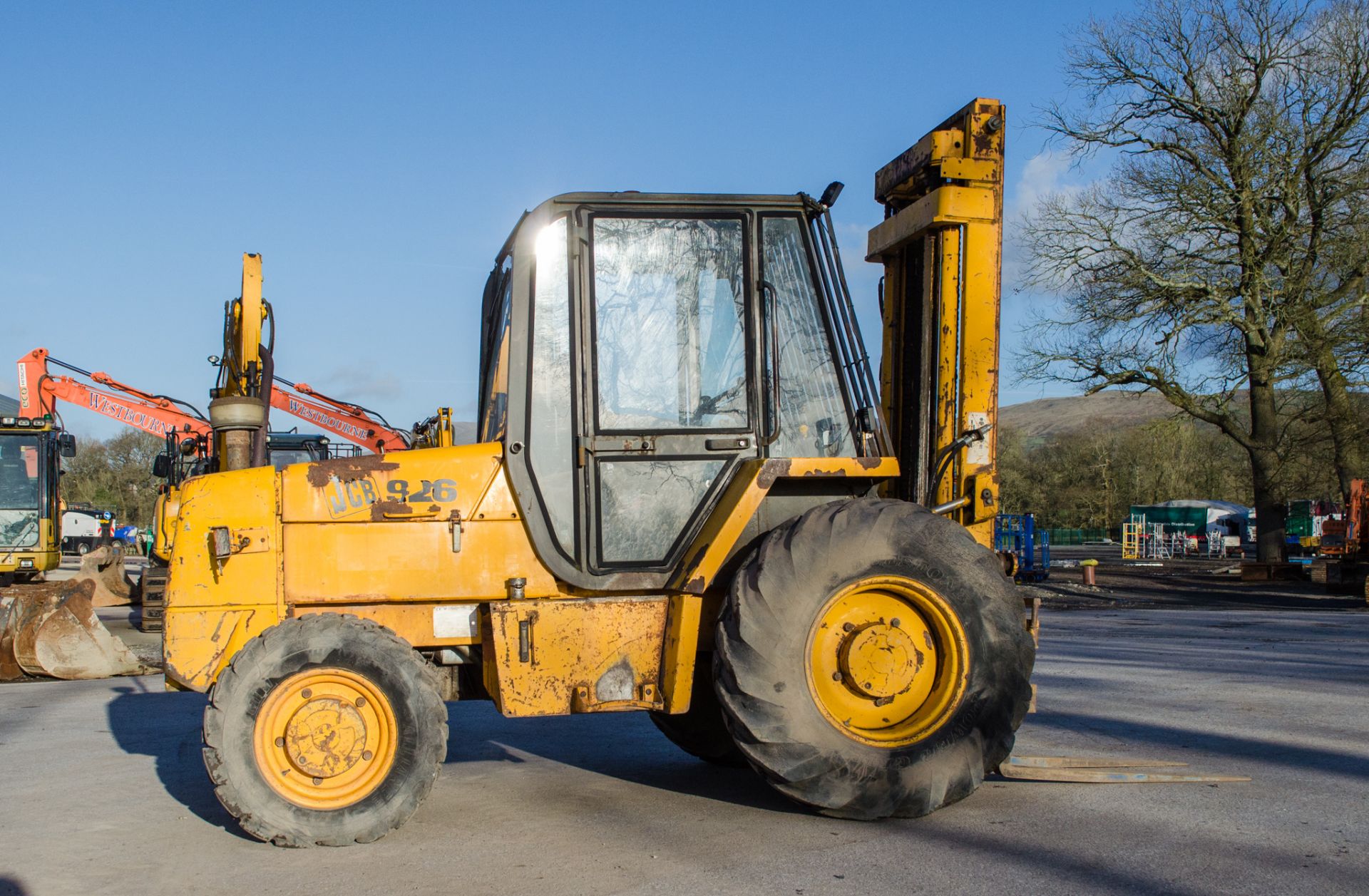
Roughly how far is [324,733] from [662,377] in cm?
217

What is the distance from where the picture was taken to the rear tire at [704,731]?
20.5ft

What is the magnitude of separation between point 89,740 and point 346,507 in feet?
13.4

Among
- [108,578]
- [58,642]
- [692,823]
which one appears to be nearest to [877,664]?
[692,823]

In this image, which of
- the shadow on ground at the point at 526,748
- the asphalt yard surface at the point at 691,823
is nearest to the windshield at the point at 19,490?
the shadow on ground at the point at 526,748

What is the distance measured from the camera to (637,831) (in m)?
5.07

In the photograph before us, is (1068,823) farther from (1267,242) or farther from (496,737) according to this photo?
(1267,242)

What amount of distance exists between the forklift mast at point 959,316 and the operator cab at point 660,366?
58 cm

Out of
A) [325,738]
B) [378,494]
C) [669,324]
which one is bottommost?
[325,738]

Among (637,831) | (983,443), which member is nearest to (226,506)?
(637,831)

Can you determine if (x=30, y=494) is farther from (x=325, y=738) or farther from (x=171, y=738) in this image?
(x=325, y=738)

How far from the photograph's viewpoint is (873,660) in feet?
16.8

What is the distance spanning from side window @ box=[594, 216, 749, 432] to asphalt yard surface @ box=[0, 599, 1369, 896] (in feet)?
6.20

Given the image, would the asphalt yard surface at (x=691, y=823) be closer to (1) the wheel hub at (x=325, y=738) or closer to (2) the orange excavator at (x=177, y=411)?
(1) the wheel hub at (x=325, y=738)

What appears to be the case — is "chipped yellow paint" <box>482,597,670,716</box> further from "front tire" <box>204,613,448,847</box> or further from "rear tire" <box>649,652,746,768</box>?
"rear tire" <box>649,652,746,768</box>
